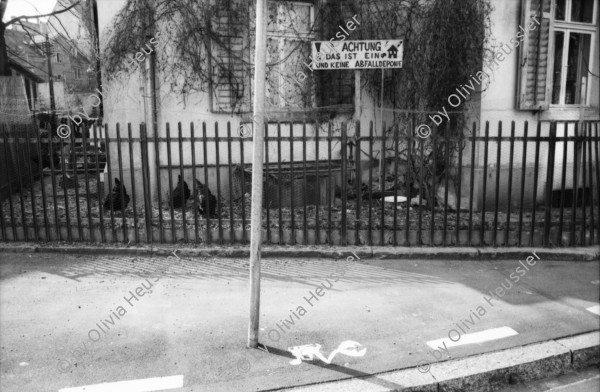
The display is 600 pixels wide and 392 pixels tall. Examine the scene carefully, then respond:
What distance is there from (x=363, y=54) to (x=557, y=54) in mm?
3821

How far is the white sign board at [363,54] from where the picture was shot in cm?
742

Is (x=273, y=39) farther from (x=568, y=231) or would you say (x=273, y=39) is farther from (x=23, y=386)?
(x=23, y=386)

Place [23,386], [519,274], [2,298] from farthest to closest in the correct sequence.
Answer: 1. [519,274]
2. [2,298]
3. [23,386]

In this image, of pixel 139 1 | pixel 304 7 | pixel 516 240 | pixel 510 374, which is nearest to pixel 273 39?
pixel 304 7

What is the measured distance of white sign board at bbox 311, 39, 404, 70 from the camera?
742 centimetres

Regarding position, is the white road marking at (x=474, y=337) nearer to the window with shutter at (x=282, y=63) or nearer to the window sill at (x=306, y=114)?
the window sill at (x=306, y=114)

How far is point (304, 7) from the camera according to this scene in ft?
29.5

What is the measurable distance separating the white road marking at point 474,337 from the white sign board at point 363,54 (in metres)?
4.37

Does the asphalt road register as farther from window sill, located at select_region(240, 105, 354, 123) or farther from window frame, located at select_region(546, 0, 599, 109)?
window frame, located at select_region(546, 0, 599, 109)


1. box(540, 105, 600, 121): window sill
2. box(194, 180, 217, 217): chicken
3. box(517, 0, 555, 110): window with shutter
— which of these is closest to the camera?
box(194, 180, 217, 217): chicken

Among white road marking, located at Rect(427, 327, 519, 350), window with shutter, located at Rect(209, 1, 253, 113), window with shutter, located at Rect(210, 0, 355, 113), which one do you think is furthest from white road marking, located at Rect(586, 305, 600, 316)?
window with shutter, located at Rect(209, 1, 253, 113)

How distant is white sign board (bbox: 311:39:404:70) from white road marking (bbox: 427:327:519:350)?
437cm

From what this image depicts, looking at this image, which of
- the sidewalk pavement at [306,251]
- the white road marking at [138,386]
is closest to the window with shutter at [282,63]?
the sidewalk pavement at [306,251]

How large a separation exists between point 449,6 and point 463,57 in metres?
0.81
